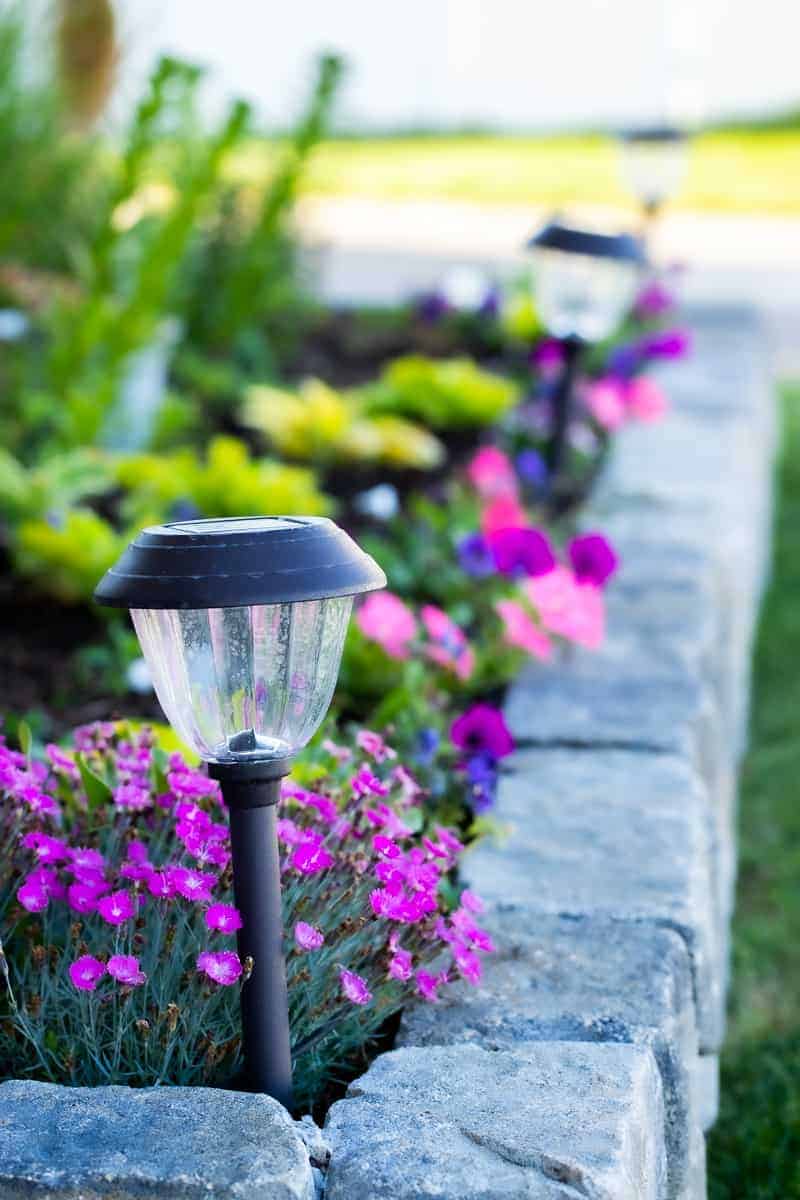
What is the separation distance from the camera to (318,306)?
21.7 ft

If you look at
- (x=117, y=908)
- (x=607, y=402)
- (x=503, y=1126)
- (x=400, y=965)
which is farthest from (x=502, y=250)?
(x=503, y=1126)

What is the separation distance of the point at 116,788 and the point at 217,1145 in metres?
0.64

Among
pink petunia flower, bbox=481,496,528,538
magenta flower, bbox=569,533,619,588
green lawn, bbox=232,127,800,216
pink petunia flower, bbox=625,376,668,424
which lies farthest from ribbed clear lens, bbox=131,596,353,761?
green lawn, bbox=232,127,800,216

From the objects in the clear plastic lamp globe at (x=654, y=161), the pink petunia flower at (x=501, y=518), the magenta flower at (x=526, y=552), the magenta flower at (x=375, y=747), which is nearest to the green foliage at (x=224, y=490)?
the pink petunia flower at (x=501, y=518)

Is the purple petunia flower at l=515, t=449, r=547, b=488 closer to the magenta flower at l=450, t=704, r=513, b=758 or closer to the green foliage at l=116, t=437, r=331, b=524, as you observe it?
the green foliage at l=116, t=437, r=331, b=524

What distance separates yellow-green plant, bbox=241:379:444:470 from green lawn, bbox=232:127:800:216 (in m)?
9.65

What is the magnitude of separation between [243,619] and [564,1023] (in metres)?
0.72

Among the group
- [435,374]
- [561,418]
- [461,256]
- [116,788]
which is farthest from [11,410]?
[461,256]

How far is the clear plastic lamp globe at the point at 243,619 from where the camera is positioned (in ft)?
4.80

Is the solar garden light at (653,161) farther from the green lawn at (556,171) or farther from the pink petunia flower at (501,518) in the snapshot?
the green lawn at (556,171)

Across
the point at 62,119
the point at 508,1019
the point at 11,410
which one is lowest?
the point at 508,1019

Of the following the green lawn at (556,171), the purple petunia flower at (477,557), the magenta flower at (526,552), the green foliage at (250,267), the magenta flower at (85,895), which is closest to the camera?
the magenta flower at (85,895)

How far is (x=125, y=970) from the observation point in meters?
1.62

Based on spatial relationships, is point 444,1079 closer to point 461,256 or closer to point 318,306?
point 318,306
